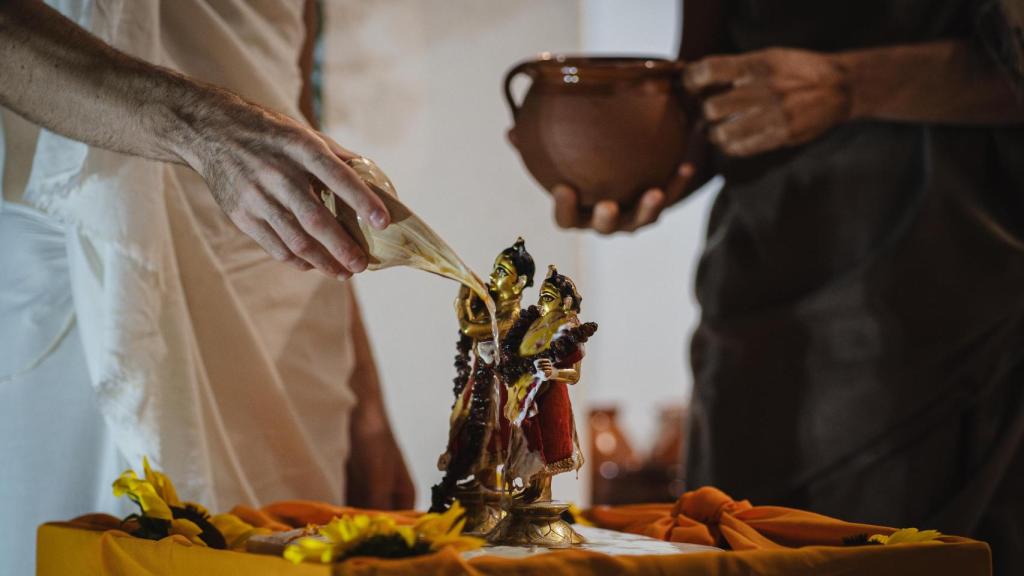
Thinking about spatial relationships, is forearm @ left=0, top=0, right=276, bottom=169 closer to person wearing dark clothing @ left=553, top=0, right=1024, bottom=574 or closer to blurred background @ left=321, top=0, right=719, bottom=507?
person wearing dark clothing @ left=553, top=0, right=1024, bottom=574

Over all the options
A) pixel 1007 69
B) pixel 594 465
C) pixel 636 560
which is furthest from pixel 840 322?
pixel 594 465

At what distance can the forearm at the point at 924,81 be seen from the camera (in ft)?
4.66

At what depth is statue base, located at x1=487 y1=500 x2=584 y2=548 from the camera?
80 centimetres

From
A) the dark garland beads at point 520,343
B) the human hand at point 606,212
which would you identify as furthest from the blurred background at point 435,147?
the dark garland beads at point 520,343

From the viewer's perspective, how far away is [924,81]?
143 centimetres

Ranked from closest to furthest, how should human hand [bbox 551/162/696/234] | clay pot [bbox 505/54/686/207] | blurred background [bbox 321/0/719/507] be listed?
clay pot [bbox 505/54/686/207], human hand [bbox 551/162/696/234], blurred background [bbox 321/0/719/507]

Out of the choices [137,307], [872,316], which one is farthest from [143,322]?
[872,316]

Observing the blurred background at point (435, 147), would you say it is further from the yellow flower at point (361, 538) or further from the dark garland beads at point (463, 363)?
the yellow flower at point (361, 538)

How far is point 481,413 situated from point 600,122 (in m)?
0.49

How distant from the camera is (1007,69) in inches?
53.9

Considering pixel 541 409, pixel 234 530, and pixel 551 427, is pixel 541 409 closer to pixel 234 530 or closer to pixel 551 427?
pixel 551 427

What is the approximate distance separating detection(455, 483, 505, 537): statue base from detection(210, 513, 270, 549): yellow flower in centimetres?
17

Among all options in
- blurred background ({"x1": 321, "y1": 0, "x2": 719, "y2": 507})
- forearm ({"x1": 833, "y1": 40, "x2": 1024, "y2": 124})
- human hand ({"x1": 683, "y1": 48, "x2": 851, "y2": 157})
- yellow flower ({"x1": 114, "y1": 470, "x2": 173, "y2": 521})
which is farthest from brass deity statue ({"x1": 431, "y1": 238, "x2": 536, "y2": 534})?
blurred background ({"x1": 321, "y1": 0, "x2": 719, "y2": 507})

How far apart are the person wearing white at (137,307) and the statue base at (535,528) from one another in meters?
A: 0.28
